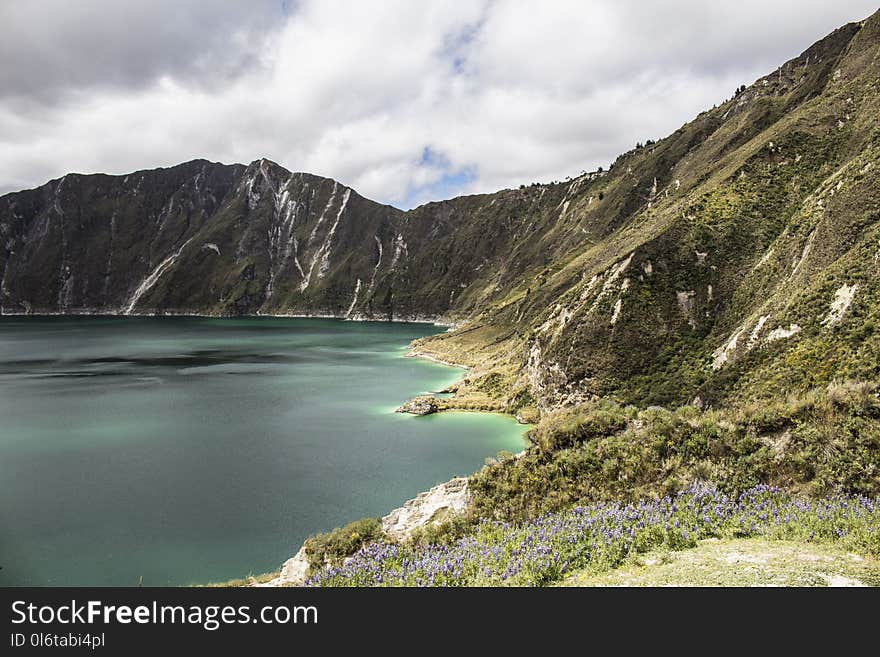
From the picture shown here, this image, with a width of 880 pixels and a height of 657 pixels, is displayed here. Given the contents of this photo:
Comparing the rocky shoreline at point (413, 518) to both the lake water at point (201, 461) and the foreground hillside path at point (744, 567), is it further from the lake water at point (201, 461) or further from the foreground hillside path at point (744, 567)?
the lake water at point (201, 461)

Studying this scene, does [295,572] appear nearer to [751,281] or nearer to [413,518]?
[413,518]

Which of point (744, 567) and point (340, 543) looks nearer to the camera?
point (744, 567)

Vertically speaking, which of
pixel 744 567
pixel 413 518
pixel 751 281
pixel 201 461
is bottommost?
pixel 744 567

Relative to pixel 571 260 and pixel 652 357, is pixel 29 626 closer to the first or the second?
pixel 652 357

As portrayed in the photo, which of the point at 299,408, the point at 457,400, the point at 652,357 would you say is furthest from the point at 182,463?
the point at 652,357

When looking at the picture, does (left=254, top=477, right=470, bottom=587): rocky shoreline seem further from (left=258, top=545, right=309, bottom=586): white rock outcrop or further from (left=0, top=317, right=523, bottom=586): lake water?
(left=0, top=317, right=523, bottom=586): lake water

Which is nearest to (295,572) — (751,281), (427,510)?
(427,510)

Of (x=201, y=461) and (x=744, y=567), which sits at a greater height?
(x=201, y=461)

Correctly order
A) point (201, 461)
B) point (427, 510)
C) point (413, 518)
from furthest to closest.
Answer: point (201, 461) → point (427, 510) → point (413, 518)
